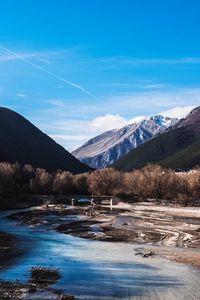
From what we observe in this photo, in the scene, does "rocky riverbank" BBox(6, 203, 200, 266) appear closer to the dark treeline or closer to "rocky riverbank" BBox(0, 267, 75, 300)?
"rocky riverbank" BBox(0, 267, 75, 300)

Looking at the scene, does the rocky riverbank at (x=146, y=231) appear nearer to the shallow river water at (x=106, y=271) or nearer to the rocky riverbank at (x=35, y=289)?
the shallow river water at (x=106, y=271)

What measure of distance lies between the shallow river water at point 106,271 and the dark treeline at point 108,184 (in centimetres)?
7280

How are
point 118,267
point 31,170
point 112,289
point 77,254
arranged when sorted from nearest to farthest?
point 112,289 → point 118,267 → point 77,254 → point 31,170

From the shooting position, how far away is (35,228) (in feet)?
213

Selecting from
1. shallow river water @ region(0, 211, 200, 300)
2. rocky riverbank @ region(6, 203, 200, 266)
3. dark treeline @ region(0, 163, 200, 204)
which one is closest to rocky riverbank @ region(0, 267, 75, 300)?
shallow river water @ region(0, 211, 200, 300)

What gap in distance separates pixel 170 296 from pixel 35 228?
40695 mm

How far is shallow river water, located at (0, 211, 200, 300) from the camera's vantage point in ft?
88.8

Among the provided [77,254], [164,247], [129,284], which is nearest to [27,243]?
[77,254]

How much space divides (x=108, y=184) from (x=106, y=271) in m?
115

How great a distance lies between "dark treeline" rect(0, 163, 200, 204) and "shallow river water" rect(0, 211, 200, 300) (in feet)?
239

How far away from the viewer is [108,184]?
485ft

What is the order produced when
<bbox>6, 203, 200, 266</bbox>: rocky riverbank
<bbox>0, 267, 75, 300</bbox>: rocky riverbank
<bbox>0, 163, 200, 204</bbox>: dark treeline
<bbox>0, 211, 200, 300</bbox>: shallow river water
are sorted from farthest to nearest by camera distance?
<bbox>0, 163, 200, 204</bbox>: dark treeline, <bbox>6, 203, 200, 266</bbox>: rocky riverbank, <bbox>0, 211, 200, 300</bbox>: shallow river water, <bbox>0, 267, 75, 300</bbox>: rocky riverbank

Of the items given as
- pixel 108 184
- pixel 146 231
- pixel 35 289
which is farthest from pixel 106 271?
pixel 108 184

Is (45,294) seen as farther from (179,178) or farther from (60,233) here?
(179,178)
